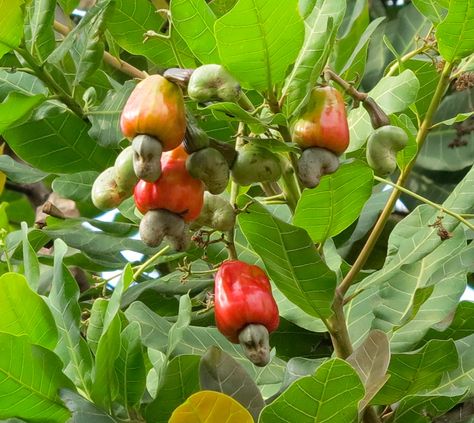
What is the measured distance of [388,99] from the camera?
1261 millimetres

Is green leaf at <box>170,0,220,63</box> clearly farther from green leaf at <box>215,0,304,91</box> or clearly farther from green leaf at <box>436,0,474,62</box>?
green leaf at <box>436,0,474,62</box>

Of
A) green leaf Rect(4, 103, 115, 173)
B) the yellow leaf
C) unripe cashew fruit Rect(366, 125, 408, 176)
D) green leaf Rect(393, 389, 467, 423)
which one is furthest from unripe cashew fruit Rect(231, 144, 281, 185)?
green leaf Rect(4, 103, 115, 173)

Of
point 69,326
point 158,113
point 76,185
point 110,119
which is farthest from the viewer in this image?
point 76,185

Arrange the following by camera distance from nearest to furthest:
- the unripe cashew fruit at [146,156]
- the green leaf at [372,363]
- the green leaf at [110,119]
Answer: the unripe cashew fruit at [146,156], the green leaf at [372,363], the green leaf at [110,119]

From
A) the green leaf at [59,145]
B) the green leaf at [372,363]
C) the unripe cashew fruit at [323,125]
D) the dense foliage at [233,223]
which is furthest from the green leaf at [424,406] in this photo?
the green leaf at [59,145]

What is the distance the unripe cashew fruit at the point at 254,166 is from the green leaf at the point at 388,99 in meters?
0.28

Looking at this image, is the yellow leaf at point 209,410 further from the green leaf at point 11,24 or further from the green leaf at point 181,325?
the green leaf at point 11,24

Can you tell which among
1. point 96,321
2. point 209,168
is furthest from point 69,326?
point 209,168

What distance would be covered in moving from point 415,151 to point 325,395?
389mm

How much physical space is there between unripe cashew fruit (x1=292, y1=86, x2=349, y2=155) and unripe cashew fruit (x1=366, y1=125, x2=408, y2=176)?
58mm

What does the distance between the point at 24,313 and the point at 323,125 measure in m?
0.37

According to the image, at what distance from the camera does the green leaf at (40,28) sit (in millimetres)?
1291

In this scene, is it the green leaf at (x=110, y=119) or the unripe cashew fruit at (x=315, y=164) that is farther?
the green leaf at (x=110, y=119)

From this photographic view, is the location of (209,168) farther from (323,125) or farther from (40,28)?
(40,28)
